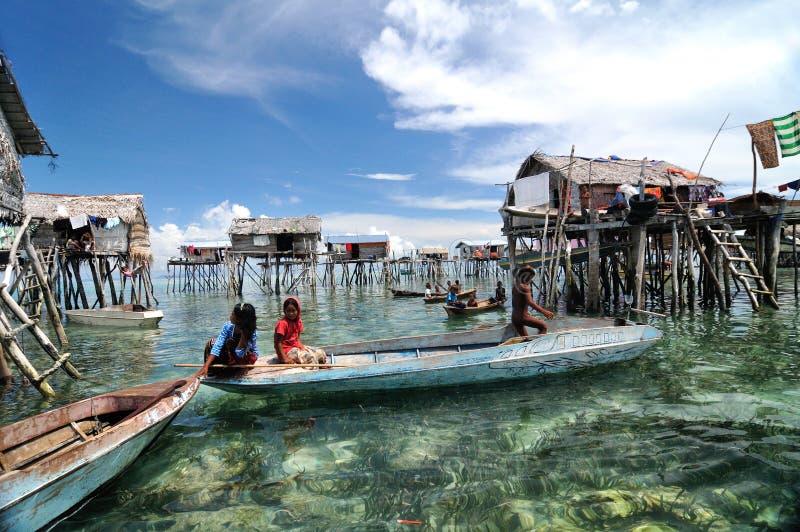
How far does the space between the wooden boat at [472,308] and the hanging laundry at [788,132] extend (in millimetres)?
10141

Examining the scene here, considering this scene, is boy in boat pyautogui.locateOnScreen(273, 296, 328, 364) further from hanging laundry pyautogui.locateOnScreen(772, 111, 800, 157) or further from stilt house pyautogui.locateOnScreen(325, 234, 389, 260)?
stilt house pyautogui.locateOnScreen(325, 234, 389, 260)

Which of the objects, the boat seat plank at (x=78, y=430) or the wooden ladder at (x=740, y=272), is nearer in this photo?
the boat seat plank at (x=78, y=430)

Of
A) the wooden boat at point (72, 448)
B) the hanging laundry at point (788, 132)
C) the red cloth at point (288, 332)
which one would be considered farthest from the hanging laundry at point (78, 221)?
the hanging laundry at point (788, 132)

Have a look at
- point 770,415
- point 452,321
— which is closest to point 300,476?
point 770,415

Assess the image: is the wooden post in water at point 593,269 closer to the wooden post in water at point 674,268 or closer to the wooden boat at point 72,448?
the wooden post in water at point 674,268

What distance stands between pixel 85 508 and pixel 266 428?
217 cm

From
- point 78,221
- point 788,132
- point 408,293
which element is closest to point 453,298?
point 408,293

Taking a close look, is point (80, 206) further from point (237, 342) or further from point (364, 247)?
point (364, 247)

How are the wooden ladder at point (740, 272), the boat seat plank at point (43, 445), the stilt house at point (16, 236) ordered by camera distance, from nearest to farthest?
the boat seat plank at point (43, 445) → the stilt house at point (16, 236) → the wooden ladder at point (740, 272)

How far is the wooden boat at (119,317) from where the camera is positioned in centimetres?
1623

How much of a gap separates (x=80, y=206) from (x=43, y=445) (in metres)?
19.9

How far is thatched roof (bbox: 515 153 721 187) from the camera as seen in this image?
709 inches

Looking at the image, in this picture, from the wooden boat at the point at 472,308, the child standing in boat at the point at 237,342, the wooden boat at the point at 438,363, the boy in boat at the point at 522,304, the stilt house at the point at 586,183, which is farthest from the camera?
the stilt house at the point at 586,183

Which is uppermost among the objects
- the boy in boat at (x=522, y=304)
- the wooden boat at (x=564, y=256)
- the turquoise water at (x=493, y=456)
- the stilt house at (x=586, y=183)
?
the stilt house at (x=586, y=183)
